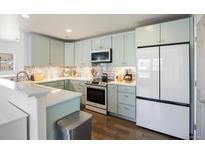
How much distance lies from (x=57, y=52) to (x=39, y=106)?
11.4ft

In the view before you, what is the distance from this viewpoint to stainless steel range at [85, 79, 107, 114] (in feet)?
11.7

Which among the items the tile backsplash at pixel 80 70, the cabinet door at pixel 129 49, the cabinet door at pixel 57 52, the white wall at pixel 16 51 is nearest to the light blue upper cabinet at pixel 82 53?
the tile backsplash at pixel 80 70

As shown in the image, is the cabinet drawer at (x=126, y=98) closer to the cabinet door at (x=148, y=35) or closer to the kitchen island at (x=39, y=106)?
the cabinet door at (x=148, y=35)

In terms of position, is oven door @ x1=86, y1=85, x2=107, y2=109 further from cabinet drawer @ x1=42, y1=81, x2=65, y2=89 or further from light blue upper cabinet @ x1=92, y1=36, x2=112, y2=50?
light blue upper cabinet @ x1=92, y1=36, x2=112, y2=50

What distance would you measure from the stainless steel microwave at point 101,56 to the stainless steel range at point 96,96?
676mm

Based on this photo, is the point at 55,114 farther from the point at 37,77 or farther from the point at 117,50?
the point at 37,77

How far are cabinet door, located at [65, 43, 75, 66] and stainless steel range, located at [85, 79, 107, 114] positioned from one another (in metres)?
1.29

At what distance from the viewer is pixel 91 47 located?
13.8 ft
